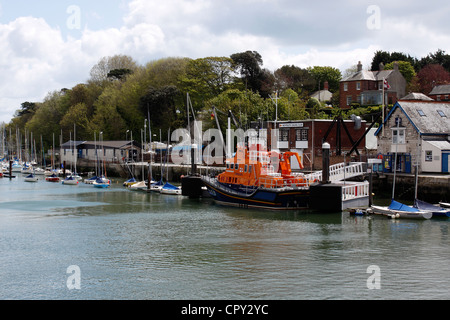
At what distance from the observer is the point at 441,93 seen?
75688mm

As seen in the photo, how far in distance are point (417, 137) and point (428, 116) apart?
289cm

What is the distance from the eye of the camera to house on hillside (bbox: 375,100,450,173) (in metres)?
40.1

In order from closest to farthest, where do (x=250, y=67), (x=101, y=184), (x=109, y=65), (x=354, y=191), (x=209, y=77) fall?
(x=354, y=191), (x=101, y=184), (x=209, y=77), (x=250, y=67), (x=109, y=65)

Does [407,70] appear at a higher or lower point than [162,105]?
higher

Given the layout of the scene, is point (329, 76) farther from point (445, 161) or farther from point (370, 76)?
point (445, 161)

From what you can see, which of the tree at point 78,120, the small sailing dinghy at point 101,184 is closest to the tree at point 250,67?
the small sailing dinghy at point 101,184

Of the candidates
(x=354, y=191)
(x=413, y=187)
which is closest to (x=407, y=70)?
(x=413, y=187)

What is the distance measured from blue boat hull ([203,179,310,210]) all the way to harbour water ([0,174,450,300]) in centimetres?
100

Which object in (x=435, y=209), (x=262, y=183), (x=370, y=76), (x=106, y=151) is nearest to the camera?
(x=435, y=209)

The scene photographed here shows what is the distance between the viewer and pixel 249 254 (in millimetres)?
22594

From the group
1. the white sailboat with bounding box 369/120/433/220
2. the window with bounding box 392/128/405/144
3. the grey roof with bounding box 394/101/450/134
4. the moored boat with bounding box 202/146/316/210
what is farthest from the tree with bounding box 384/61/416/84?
the white sailboat with bounding box 369/120/433/220

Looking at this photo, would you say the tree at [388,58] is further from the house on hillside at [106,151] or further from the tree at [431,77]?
the house on hillside at [106,151]

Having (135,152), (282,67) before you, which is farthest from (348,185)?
(282,67)

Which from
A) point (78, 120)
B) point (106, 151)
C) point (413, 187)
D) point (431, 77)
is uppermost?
point (431, 77)
